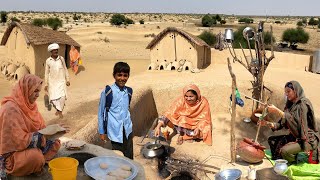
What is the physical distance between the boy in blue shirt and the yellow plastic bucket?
127 cm

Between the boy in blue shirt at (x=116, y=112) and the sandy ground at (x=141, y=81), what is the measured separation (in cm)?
80

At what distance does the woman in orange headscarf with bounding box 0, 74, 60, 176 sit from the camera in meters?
3.25

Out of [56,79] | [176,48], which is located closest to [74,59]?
[176,48]

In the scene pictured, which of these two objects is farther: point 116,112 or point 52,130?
point 116,112

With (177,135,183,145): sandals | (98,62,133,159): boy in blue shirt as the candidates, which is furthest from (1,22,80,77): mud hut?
(98,62,133,159): boy in blue shirt

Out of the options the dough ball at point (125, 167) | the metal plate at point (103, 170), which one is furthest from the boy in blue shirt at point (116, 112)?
the dough ball at point (125, 167)

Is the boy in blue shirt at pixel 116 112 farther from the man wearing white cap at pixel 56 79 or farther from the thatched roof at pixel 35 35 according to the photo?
the thatched roof at pixel 35 35

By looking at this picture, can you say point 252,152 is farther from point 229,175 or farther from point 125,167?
point 125,167

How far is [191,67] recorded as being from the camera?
15055 millimetres

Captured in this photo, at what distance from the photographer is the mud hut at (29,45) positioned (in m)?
12.6

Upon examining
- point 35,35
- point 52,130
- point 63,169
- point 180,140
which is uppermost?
point 35,35

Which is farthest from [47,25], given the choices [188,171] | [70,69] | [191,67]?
[188,171]

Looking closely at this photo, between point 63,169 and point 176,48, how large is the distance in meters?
12.6

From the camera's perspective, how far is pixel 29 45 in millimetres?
12742
